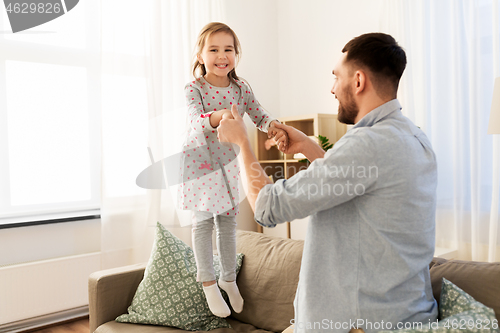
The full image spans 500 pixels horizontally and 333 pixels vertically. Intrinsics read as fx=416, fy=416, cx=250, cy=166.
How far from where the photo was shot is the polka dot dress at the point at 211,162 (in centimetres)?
165

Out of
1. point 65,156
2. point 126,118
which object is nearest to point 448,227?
point 126,118

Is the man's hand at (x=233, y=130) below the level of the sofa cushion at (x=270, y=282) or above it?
above

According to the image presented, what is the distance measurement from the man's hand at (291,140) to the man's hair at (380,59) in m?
0.41

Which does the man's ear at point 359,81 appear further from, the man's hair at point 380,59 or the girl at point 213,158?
the girl at point 213,158

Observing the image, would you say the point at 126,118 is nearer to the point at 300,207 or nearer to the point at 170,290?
the point at 170,290

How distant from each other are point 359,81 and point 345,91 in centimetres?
6

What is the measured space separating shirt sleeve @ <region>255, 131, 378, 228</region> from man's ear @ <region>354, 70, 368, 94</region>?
0.63 ft

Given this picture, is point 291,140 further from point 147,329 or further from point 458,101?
point 458,101

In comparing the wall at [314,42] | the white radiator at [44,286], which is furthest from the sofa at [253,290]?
the wall at [314,42]

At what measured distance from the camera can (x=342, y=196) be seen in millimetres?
1119

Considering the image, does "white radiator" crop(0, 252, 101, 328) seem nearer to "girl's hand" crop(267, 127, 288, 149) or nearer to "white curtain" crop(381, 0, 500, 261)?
"girl's hand" crop(267, 127, 288, 149)

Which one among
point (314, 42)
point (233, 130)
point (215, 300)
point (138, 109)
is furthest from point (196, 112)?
point (314, 42)

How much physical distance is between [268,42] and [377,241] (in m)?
3.81

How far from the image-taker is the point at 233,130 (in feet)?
4.35
